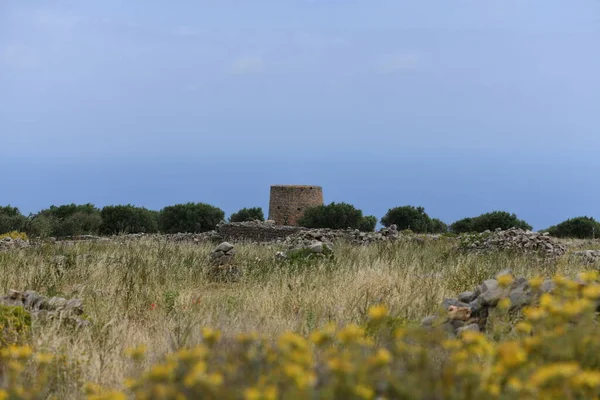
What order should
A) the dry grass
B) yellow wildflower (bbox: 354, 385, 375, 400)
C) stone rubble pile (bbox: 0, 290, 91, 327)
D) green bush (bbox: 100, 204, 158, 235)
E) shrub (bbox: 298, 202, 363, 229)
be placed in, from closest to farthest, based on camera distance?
yellow wildflower (bbox: 354, 385, 375, 400) < the dry grass < stone rubble pile (bbox: 0, 290, 91, 327) < green bush (bbox: 100, 204, 158, 235) < shrub (bbox: 298, 202, 363, 229)

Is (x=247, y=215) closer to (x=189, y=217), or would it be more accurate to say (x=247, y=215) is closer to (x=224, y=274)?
(x=189, y=217)

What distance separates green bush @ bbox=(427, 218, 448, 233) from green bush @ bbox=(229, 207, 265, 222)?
8.97 meters

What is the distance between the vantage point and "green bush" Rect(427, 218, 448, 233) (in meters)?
31.9

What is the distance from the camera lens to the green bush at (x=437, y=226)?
3189 cm

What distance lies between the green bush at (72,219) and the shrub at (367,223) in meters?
12.4

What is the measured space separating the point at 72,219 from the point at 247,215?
10287 mm

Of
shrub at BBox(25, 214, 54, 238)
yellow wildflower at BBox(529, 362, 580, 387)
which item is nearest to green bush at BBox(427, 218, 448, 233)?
shrub at BBox(25, 214, 54, 238)

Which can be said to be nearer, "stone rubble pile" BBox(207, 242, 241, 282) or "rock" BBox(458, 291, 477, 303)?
"rock" BBox(458, 291, 477, 303)

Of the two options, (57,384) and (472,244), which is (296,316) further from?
(472,244)

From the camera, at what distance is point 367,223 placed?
31188 millimetres

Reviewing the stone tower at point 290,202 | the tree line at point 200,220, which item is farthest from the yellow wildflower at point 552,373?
the stone tower at point 290,202

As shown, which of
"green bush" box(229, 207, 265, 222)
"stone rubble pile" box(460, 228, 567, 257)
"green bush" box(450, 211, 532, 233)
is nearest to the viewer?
"stone rubble pile" box(460, 228, 567, 257)

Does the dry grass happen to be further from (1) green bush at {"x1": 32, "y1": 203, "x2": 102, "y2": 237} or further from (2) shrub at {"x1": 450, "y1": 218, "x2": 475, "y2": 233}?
(2) shrub at {"x1": 450, "y1": 218, "x2": 475, "y2": 233}

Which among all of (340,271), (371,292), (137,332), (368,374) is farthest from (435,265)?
(368,374)
